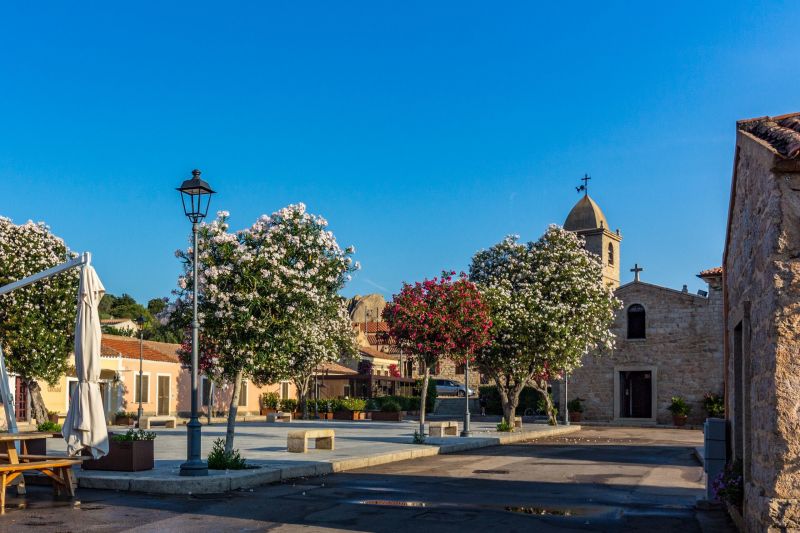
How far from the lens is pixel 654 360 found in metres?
42.5

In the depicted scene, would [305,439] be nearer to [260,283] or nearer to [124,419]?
[260,283]

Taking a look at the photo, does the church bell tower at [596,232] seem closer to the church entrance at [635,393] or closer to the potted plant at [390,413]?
the church entrance at [635,393]

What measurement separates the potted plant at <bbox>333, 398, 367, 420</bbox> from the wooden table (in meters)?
32.2

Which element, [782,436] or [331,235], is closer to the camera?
[782,436]

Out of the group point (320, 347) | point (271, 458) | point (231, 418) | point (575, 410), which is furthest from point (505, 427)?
point (231, 418)

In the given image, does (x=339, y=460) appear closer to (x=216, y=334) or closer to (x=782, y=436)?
(x=216, y=334)

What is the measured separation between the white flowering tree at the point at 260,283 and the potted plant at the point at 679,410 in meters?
29.0

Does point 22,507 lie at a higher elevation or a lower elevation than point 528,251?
lower

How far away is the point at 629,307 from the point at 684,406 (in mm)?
5945

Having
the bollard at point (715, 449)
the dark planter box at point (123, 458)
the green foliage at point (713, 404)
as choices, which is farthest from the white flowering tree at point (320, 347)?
the bollard at point (715, 449)

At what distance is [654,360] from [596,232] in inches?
650

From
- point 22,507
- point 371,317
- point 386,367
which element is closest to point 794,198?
point 22,507

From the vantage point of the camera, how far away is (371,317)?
122 metres

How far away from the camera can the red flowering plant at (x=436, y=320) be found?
2419 cm
